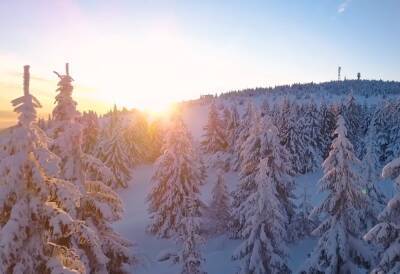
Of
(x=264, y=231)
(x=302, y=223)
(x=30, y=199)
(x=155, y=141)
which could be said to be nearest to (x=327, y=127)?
(x=155, y=141)

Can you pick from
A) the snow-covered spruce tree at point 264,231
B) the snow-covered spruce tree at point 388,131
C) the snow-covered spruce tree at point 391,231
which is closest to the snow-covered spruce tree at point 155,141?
the snow-covered spruce tree at point 388,131

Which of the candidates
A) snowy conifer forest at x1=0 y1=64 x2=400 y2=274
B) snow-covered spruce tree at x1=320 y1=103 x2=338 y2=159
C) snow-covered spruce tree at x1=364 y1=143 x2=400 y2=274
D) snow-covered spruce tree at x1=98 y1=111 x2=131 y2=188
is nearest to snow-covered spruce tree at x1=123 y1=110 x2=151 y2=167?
snow-covered spruce tree at x1=98 y1=111 x2=131 y2=188

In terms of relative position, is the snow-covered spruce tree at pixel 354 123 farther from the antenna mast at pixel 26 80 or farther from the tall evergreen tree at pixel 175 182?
the antenna mast at pixel 26 80

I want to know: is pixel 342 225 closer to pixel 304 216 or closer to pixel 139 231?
pixel 304 216

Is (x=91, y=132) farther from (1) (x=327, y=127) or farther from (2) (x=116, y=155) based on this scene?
(1) (x=327, y=127)

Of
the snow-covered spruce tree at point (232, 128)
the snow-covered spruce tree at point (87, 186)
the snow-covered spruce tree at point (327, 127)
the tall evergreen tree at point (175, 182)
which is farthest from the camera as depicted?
the snow-covered spruce tree at point (232, 128)

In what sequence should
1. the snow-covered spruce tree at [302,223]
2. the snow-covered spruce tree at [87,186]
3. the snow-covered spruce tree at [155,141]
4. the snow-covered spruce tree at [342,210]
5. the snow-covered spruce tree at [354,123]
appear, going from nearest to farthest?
the snow-covered spruce tree at [87,186] < the snow-covered spruce tree at [342,210] < the snow-covered spruce tree at [302,223] < the snow-covered spruce tree at [354,123] < the snow-covered spruce tree at [155,141]

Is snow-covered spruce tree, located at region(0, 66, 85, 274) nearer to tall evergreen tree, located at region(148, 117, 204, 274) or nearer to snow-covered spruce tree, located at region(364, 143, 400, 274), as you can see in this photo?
snow-covered spruce tree, located at region(364, 143, 400, 274)
